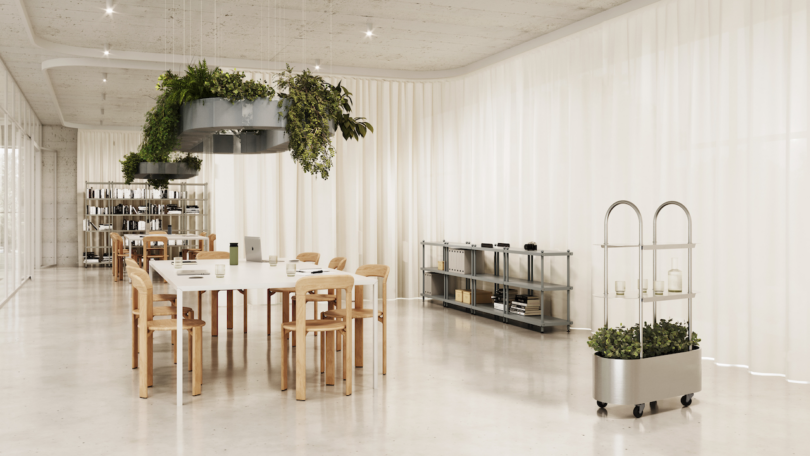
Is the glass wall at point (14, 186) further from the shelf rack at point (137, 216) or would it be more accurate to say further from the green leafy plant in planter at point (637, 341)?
the green leafy plant in planter at point (637, 341)

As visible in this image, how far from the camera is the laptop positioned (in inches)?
281

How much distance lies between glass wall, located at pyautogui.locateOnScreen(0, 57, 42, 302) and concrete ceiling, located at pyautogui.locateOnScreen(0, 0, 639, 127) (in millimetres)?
732

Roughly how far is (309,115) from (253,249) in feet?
8.33

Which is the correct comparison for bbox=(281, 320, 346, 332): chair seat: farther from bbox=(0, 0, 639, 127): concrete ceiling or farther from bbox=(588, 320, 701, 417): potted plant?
bbox=(0, 0, 639, 127): concrete ceiling

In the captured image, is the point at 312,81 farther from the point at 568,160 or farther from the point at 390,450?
the point at 568,160

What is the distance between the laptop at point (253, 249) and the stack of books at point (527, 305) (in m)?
3.47

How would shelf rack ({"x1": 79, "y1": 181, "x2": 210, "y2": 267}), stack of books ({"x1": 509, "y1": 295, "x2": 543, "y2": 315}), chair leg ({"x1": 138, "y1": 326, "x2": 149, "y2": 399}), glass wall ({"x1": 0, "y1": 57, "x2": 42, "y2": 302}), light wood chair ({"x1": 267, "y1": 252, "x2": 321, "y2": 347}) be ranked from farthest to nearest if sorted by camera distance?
shelf rack ({"x1": 79, "y1": 181, "x2": 210, "y2": 267})
glass wall ({"x1": 0, "y1": 57, "x2": 42, "y2": 302})
stack of books ({"x1": 509, "y1": 295, "x2": 543, "y2": 315})
light wood chair ({"x1": 267, "y1": 252, "x2": 321, "y2": 347})
chair leg ({"x1": 138, "y1": 326, "x2": 149, "y2": 399})

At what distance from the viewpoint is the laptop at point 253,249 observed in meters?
7.15

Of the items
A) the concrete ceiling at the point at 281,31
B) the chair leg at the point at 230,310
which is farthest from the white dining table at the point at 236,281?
the concrete ceiling at the point at 281,31

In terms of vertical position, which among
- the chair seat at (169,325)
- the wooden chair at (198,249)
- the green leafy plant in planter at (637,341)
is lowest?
the green leafy plant in planter at (637,341)

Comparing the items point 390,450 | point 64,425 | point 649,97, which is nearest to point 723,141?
point 649,97

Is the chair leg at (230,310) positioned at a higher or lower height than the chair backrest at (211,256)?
lower

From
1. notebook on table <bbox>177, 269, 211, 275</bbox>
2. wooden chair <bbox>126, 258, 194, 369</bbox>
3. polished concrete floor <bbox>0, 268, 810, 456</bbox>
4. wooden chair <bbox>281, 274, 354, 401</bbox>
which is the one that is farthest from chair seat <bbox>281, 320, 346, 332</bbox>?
notebook on table <bbox>177, 269, 211, 275</bbox>

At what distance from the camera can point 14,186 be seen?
10.8 meters
